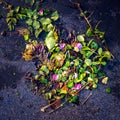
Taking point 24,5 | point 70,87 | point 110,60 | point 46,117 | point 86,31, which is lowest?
point 46,117

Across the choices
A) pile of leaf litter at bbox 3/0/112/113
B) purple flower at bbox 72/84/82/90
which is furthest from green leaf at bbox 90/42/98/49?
purple flower at bbox 72/84/82/90

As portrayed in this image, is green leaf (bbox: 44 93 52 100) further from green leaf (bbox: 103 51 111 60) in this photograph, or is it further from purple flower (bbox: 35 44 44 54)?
green leaf (bbox: 103 51 111 60)

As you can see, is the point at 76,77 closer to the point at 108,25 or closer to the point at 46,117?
the point at 46,117

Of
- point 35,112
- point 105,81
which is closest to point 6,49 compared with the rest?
point 35,112

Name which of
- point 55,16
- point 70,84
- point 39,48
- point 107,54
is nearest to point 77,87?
point 70,84

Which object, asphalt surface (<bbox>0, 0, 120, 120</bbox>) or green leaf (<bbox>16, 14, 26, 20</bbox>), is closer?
asphalt surface (<bbox>0, 0, 120, 120</bbox>)

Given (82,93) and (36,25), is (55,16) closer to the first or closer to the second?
(36,25)

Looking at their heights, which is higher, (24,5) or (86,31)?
(24,5)
